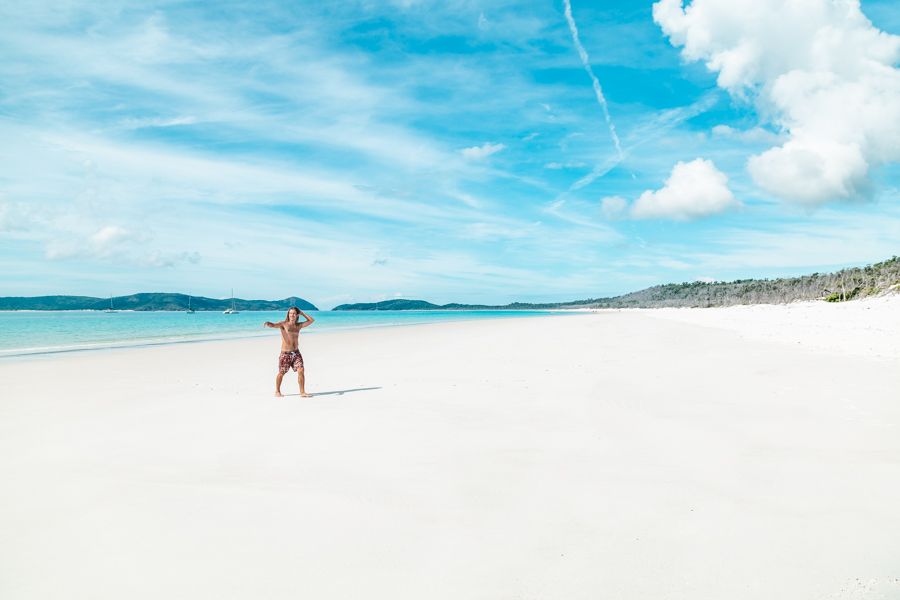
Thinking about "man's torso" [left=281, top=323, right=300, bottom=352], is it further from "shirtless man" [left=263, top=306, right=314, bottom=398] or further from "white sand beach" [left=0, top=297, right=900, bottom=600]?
"white sand beach" [left=0, top=297, right=900, bottom=600]

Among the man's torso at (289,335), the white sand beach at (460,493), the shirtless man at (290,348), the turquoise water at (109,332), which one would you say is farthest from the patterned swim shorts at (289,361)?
the turquoise water at (109,332)

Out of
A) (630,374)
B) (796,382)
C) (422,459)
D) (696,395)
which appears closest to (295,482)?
(422,459)

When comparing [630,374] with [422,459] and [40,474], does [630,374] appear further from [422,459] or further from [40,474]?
[40,474]

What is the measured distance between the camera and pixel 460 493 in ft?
16.4

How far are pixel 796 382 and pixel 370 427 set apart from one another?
30.8 feet

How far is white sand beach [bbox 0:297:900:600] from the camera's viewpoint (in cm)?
351

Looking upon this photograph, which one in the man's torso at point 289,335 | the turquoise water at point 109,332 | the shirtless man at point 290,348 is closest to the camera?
the shirtless man at point 290,348

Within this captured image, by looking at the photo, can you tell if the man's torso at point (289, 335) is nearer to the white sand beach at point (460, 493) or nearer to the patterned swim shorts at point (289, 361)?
the patterned swim shorts at point (289, 361)

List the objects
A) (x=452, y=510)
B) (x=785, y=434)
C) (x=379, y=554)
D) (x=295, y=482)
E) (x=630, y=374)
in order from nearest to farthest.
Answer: (x=379, y=554) < (x=452, y=510) < (x=295, y=482) < (x=785, y=434) < (x=630, y=374)

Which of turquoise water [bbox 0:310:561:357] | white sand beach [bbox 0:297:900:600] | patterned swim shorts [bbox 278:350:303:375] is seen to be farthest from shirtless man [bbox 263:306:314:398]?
turquoise water [bbox 0:310:561:357]

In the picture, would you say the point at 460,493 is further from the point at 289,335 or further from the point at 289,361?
the point at 289,335

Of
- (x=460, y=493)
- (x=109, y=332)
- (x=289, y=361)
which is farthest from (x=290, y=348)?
(x=109, y=332)

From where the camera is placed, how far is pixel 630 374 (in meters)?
12.6

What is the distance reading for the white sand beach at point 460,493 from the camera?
351 cm
